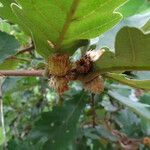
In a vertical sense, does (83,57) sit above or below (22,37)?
below

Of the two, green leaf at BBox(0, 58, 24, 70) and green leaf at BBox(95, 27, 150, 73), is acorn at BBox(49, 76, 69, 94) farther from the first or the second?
green leaf at BBox(0, 58, 24, 70)

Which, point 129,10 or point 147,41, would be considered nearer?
point 147,41

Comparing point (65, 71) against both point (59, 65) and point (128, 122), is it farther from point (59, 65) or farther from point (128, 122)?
point (128, 122)

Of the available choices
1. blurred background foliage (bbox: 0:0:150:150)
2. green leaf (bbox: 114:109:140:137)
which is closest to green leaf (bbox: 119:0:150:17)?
blurred background foliage (bbox: 0:0:150:150)

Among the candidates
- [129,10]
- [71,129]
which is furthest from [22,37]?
[129,10]

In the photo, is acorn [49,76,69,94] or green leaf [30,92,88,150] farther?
green leaf [30,92,88,150]

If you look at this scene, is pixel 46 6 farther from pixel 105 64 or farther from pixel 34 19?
pixel 105 64
